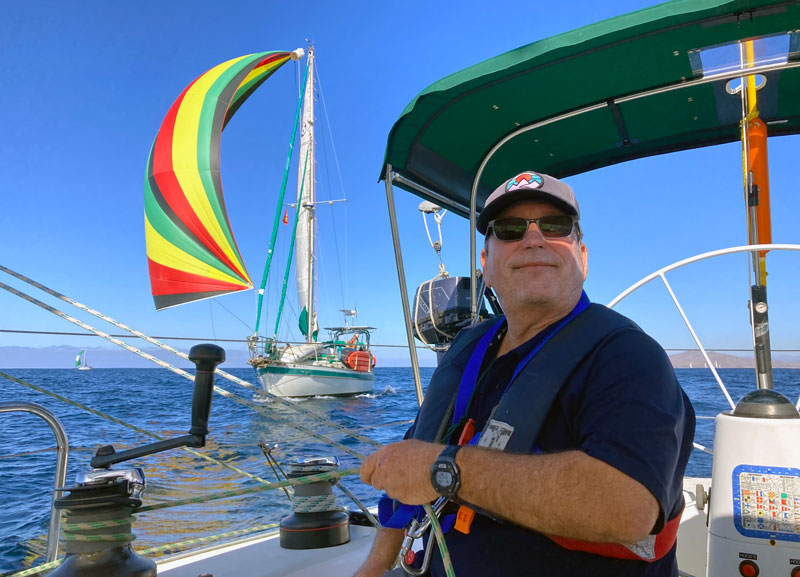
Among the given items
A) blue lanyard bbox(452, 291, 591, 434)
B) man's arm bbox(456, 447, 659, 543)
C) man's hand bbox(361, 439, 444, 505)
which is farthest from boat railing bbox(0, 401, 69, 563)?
man's arm bbox(456, 447, 659, 543)

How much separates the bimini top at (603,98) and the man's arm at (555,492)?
169cm

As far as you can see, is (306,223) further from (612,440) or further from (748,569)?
(612,440)

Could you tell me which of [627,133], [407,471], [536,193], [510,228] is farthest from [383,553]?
[627,133]

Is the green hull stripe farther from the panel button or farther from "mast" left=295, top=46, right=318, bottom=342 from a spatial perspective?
the panel button

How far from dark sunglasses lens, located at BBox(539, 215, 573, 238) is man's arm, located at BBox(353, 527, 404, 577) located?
92cm

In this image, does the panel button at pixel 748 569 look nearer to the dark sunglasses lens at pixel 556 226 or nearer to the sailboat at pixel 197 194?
the dark sunglasses lens at pixel 556 226

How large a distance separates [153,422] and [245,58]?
8540mm

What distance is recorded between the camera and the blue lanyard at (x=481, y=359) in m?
1.21

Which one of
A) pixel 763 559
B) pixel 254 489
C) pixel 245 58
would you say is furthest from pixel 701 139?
pixel 245 58

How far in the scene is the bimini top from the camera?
78.5 inches

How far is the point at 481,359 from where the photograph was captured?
4.65 feet

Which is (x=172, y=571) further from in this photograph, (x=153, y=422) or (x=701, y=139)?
(x=153, y=422)

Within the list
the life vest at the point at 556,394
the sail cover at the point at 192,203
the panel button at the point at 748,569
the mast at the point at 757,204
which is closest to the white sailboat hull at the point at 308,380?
the sail cover at the point at 192,203

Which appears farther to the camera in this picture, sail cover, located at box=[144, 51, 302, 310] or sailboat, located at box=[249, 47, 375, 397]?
sailboat, located at box=[249, 47, 375, 397]
